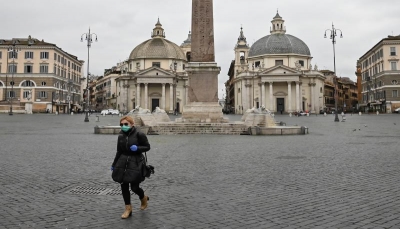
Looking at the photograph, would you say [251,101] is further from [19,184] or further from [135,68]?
[19,184]

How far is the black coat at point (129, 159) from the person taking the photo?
14.9 ft

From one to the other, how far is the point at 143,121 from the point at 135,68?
60772 mm

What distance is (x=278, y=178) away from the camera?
720cm

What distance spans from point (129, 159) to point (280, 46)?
7613 centimetres

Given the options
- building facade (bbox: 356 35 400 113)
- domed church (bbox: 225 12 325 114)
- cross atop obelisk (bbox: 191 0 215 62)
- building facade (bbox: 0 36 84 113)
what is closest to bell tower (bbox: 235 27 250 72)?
domed church (bbox: 225 12 325 114)

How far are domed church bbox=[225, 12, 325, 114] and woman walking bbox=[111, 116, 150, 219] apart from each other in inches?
2683

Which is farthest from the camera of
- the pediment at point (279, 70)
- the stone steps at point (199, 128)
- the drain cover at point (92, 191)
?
the pediment at point (279, 70)

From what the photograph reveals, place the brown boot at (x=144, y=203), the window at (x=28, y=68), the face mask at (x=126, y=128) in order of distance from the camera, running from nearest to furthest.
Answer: the face mask at (x=126, y=128)
the brown boot at (x=144, y=203)
the window at (x=28, y=68)

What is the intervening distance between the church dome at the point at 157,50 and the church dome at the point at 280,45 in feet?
54.5

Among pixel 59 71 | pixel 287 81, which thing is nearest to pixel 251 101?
pixel 287 81

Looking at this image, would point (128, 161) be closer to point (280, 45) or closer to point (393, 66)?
point (393, 66)

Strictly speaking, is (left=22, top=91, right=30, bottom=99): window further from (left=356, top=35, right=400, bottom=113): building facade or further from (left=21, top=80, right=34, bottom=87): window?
(left=356, top=35, right=400, bottom=113): building facade

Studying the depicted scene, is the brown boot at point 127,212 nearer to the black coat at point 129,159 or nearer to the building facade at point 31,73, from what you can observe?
the black coat at point 129,159

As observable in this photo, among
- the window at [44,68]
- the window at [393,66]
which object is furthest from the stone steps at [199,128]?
the window at [393,66]
